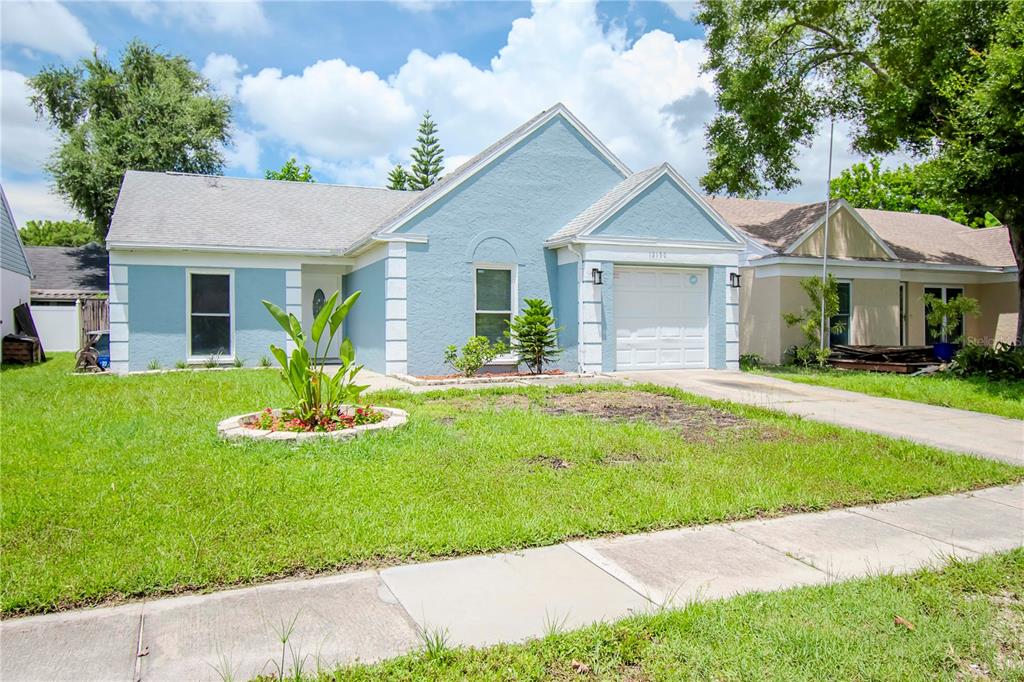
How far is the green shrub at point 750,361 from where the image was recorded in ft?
54.7

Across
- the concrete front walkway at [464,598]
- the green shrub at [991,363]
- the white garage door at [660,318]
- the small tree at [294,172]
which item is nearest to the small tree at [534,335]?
the white garage door at [660,318]

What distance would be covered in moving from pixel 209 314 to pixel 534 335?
798cm

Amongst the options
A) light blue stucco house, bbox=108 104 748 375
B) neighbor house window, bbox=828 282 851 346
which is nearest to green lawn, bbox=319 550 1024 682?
light blue stucco house, bbox=108 104 748 375

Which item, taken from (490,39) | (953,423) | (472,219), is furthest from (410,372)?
(953,423)

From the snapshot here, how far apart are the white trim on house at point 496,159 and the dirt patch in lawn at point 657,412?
17.2ft

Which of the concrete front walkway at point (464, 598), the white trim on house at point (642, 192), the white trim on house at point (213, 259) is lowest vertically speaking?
the concrete front walkway at point (464, 598)

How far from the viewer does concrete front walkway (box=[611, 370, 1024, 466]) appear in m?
7.57

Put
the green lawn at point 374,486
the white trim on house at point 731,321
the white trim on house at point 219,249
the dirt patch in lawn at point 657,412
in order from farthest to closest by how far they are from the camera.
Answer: the white trim on house at point 731,321 → the white trim on house at point 219,249 → the dirt patch in lawn at point 657,412 → the green lawn at point 374,486

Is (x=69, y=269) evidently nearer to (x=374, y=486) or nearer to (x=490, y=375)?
(x=490, y=375)

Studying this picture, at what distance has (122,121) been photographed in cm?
2858

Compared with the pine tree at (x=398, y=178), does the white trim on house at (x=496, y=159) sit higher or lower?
lower

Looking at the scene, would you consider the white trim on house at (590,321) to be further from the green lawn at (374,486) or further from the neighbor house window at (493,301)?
the green lawn at (374,486)

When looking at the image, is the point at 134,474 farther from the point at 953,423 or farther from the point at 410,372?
the point at 953,423

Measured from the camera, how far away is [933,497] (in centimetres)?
548
